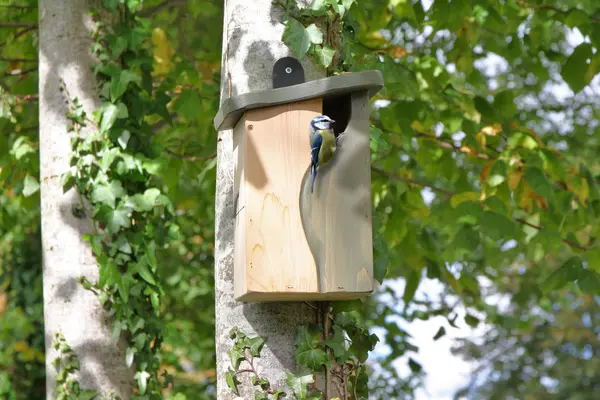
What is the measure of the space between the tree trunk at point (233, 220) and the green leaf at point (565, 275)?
2391 mm

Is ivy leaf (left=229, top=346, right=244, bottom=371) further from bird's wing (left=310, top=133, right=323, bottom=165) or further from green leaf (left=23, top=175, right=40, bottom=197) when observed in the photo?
green leaf (left=23, top=175, right=40, bottom=197)

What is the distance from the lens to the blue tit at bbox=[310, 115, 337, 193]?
6.90 ft

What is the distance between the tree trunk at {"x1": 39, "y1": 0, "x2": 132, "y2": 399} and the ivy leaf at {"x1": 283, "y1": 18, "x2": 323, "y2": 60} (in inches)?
68.8

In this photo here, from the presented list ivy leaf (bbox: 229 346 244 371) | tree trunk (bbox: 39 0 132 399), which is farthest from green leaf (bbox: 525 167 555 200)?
ivy leaf (bbox: 229 346 244 371)

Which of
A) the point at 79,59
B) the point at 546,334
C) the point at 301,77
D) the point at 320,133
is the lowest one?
the point at 546,334

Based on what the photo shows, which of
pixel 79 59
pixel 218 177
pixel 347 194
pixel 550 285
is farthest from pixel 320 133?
pixel 550 285

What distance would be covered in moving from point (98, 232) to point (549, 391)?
41.9ft

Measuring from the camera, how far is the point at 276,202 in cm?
210

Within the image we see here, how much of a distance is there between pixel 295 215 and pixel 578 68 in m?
2.62

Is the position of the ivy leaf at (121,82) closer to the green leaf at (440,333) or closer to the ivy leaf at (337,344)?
the ivy leaf at (337,344)

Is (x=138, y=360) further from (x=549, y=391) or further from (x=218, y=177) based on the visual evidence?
(x=549, y=391)

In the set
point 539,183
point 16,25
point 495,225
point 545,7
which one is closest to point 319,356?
point 495,225

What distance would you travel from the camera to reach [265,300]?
209 cm

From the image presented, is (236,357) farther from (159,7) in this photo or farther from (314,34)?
(159,7)
